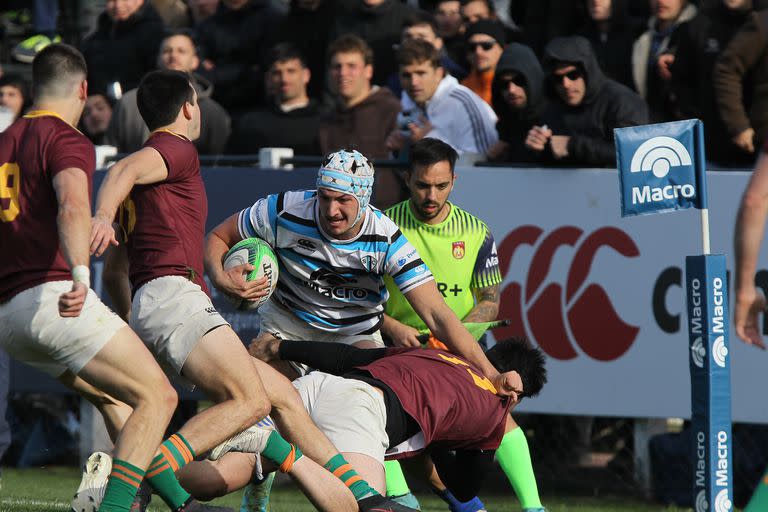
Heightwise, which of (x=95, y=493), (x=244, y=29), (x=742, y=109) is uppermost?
(x=244, y=29)

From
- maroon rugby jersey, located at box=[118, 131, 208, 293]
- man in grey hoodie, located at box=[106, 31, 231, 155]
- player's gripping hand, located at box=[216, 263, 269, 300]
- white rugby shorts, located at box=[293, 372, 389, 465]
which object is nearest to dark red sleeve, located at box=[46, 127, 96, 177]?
maroon rugby jersey, located at box=[118, 131, 208, 293]

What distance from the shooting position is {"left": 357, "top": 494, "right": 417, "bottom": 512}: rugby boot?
231 inches

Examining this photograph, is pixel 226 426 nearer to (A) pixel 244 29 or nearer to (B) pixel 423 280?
(B) pixel 423 280

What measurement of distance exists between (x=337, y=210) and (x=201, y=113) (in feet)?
14.0

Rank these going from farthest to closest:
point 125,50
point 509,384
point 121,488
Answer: point 125,50 < point 509,384 < point 121,488

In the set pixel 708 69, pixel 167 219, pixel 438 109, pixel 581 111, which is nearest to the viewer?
pixel 167 219

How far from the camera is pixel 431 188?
25.6ft

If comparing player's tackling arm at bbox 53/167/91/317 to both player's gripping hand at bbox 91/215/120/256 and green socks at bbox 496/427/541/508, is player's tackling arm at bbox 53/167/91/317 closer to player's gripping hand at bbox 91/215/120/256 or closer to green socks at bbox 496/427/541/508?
player's gripping hand at bbox 91/215/120/256

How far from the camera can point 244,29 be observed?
1202 cm

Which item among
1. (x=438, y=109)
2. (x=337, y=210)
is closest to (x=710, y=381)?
(x=337, y=210)

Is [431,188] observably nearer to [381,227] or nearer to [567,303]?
[381,227]

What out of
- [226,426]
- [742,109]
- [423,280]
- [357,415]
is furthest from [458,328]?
[742,109]

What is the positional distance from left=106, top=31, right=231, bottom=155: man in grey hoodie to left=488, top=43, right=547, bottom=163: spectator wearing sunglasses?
2.36m

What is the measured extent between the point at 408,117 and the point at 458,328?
12.2 ft
